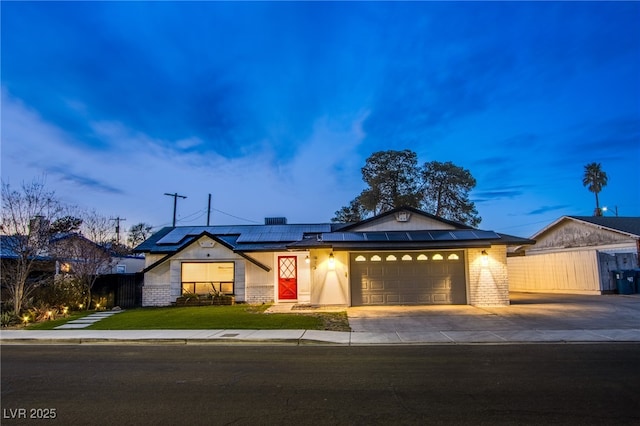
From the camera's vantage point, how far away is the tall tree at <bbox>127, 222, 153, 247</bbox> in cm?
5209

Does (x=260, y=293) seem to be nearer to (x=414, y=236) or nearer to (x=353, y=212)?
(x=414, y=236)

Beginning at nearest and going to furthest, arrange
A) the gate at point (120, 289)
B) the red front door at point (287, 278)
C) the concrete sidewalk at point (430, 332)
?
the concrete sidewalk at point (430, 332) < the red front door at point (287, 278) < the gate at point (120, 289)

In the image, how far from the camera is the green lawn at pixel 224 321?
1355 centimetres

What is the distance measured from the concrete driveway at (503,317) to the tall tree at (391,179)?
692 inches

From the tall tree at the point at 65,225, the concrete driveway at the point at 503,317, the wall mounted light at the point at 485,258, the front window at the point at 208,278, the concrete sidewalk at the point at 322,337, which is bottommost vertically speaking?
the concrete sidewalk at the point at 322,337

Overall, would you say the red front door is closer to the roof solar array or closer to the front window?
the front window

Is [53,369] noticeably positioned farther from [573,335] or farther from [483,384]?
[573,335]

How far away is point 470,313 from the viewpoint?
618 inches

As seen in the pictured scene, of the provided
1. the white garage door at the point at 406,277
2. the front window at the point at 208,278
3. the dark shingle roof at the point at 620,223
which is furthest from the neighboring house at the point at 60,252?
the dark shingle roof at the point at 620,223

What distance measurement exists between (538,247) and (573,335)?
86.1ft

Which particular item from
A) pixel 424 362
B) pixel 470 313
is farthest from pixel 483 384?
pixel 470 313

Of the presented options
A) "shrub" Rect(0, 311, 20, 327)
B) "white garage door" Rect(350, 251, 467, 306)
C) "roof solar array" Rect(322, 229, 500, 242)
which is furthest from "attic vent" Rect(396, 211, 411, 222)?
"shrub" Rect(0, 311, 20, 327)

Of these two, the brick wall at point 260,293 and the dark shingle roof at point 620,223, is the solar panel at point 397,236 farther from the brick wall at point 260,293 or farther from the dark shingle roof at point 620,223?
the dark shingle roof at point 620,223

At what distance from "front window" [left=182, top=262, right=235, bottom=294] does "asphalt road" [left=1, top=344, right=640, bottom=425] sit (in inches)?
483
